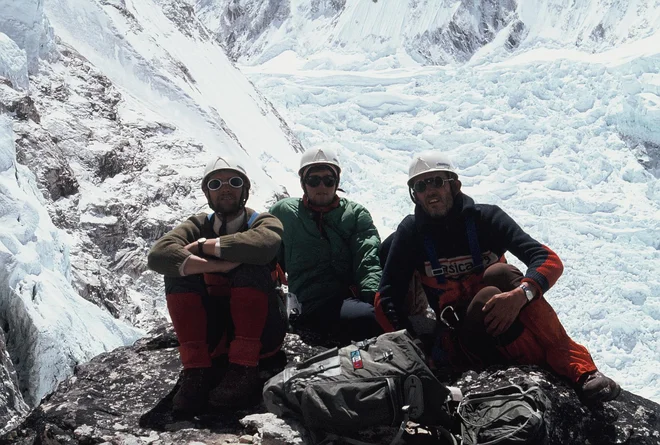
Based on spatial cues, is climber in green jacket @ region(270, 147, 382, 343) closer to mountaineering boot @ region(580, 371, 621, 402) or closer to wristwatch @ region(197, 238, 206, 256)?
wristwatch @ region(197, 238, 206, 256)

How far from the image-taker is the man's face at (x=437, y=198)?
2.99 m

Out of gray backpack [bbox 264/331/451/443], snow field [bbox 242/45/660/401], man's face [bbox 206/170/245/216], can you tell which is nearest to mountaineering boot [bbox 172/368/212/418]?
gray backpack [bbox 264/331/451/443]

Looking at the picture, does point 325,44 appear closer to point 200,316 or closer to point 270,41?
point 270,41

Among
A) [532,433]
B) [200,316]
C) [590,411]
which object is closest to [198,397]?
[200,316]

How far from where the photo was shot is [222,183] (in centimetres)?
301

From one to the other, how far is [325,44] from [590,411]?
4951cm

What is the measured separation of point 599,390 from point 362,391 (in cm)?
93

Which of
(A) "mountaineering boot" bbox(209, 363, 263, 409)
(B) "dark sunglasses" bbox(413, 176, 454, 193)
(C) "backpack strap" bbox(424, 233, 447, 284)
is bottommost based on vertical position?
(A) "mountaineering boot" bbox(209, 363, 263, 409)

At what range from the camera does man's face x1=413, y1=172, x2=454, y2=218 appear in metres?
2.99

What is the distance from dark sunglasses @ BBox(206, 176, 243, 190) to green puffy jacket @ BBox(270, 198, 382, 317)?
64cm

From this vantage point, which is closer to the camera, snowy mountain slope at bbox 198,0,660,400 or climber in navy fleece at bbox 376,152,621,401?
climber in navy fleece at bbox 376,152,621,401

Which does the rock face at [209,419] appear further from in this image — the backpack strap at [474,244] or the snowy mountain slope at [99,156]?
the snowy mountain slope at [99,156]

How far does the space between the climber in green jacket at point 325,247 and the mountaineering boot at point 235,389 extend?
0.81 metres

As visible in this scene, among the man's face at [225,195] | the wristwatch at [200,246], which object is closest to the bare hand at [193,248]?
the wristwatch at [200,246]
